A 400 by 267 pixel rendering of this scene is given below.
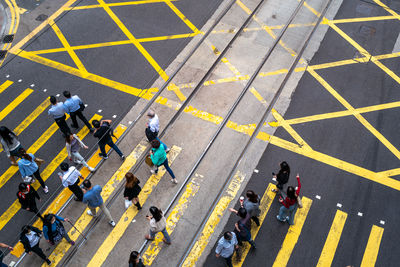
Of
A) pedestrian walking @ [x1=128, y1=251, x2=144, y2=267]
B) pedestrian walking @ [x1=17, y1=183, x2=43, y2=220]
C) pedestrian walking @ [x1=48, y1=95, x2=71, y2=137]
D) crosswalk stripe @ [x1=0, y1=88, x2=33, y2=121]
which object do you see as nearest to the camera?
pedestrian walking @ [x1=128, y1=251, x2=144, y2=267]

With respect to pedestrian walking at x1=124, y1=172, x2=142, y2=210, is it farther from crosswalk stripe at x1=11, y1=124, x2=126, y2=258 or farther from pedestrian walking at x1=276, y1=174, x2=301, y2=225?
pedestrian walking at x1=276, y1=174, x2=301, y2=225

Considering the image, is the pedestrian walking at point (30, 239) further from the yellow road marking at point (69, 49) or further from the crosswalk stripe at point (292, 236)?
the yellow road marking at point (69, 49)

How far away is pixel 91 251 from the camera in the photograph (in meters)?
8.38

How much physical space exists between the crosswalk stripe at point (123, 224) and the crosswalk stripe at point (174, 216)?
0.85m

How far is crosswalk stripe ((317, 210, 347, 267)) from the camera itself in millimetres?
8133

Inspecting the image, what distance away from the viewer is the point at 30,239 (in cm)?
743

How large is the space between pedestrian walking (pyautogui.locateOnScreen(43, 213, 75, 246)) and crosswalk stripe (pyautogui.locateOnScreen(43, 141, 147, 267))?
1.25 feet

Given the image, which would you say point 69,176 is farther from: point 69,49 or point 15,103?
point 69,49

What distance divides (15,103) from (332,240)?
10.6 m

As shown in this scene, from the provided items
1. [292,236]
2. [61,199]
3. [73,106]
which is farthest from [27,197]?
[292,236]

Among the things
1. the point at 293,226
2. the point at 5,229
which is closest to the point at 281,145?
the point at 293,226

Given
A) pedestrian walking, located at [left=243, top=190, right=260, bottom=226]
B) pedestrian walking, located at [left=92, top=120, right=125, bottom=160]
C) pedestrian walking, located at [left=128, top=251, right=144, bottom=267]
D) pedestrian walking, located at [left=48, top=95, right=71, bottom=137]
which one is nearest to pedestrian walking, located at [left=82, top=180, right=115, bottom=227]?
pedestrian walking, located at [left=92, top=120, right=125, bottom=160]

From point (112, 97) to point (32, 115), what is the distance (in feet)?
8.64

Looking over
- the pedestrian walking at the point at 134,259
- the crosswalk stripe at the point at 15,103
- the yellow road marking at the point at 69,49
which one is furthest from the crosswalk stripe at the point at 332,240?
the crosswalk stripe at the point at 15,103
